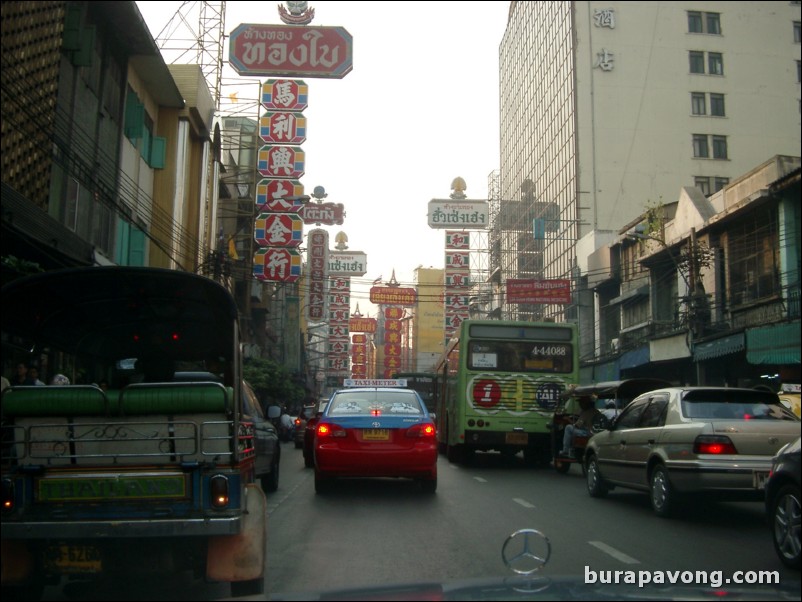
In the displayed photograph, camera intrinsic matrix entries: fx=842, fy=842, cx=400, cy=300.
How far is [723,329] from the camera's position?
28266 millimetres

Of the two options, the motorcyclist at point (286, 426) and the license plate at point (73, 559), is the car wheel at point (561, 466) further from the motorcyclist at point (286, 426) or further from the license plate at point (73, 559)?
the license plate at point (73, 559)

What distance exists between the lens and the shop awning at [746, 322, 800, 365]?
70.5ft

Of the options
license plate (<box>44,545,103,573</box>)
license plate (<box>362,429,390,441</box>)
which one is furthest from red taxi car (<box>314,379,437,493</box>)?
license plate (<box>44,545,103,573</box>)

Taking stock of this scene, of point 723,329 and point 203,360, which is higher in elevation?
point 723,329

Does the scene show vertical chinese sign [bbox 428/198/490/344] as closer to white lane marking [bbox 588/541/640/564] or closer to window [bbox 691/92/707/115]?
window [bbox 691/92/707/115]

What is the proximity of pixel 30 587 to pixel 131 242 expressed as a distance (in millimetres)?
18764

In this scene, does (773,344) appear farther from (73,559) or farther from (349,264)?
(349,264)

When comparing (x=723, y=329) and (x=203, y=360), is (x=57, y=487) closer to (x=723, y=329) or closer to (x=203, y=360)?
(x=203, y=360)

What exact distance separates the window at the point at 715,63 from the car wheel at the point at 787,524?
49.9m

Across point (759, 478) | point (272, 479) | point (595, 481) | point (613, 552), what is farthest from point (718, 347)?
point (613, 552)

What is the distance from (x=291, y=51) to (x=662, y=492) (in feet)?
65.3

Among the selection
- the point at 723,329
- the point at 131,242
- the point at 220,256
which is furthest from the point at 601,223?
the point at 131,242

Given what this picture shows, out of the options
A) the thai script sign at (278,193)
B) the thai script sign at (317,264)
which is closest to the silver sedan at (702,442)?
the thai script sign at (278,193)

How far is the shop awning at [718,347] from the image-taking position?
79.8 ft
